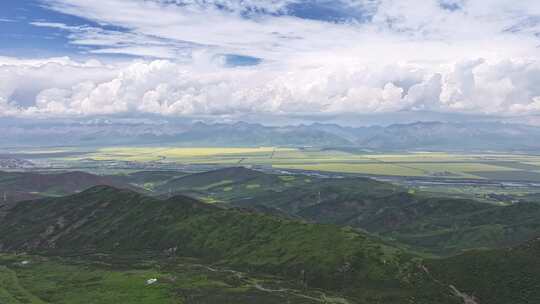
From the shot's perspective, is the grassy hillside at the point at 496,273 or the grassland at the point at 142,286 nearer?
the grassy hillside at the point at 496,273

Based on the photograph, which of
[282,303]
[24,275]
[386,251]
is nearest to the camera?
[282,303]

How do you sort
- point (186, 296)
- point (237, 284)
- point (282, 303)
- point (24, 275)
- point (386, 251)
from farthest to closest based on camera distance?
point (24, 275) → point (386, 251) → point (237, 284) → point (186, 296) → point (282, 303)

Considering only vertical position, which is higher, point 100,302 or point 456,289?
point 456,289

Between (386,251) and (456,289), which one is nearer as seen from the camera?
(456,289)

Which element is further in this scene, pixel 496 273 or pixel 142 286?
pixel 142 286

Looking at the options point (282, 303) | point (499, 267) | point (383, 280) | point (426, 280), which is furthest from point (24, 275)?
point (499, 267)

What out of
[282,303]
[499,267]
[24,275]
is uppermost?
[499,267]

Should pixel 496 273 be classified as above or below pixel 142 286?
above

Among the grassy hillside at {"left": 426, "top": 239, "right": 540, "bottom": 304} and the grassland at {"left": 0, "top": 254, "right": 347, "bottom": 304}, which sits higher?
the grassy hillside at {"left": 426, "top": 239, "right": 540, "bottom": 304}

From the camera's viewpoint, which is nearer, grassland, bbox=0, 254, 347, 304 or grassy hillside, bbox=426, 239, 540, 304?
A: grassy hillside, bbox=426, 239, 540, 304

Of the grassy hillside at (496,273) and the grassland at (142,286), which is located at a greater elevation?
the grassy hillside at (496,273)

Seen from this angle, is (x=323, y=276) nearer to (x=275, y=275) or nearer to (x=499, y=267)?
(x=275, y=275)
